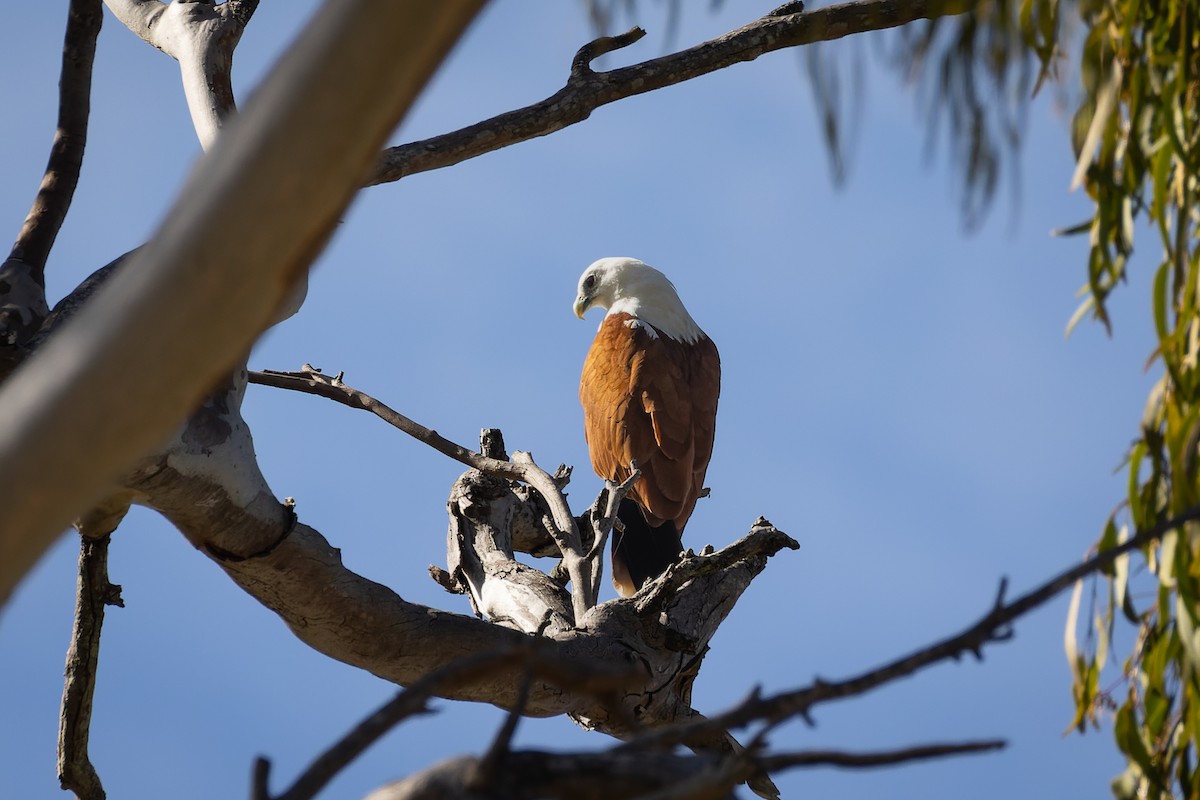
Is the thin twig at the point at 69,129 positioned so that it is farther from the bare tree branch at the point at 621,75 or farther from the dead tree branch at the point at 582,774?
the dead tree branch at the point at 582,774

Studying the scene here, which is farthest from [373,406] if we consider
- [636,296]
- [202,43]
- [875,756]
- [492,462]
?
[875,756]

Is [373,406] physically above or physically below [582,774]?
above

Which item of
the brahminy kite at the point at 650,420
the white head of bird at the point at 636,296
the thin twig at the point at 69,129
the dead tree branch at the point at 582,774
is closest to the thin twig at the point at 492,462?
the thin twig at the point at 69,129

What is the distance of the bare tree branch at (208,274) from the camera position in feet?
2.54

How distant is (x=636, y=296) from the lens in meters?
6.39

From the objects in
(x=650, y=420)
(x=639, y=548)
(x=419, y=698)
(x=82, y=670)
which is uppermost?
(x=650, y=420)

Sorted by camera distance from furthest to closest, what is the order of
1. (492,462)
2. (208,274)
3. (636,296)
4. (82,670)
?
(636,296)
(492,462)
(82,670)
(208,274)

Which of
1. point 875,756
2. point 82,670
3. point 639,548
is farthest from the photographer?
point 639,548

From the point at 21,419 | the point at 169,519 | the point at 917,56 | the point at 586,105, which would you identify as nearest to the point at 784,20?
the point at 586,105

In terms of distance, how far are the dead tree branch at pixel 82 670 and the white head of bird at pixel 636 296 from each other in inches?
140

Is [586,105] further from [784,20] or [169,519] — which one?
[169,519]

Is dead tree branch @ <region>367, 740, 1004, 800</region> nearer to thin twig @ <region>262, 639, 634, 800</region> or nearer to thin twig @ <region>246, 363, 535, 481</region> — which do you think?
thin twig @ <region>262, 639, 634, 800</region>

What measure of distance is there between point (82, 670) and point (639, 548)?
262cm

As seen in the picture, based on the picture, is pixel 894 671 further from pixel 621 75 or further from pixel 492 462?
pixel 492 462
